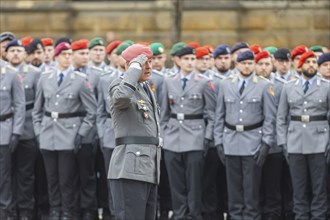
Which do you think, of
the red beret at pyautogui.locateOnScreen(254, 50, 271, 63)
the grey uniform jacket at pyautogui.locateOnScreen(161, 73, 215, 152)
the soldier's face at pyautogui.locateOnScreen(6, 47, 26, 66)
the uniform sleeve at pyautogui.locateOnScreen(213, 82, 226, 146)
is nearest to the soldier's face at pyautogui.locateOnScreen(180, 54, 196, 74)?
the grey uniform jacket at pyautogui.locateOnScreen(161, 73, 215, 152)

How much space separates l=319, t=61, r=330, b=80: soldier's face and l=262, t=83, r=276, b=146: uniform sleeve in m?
0.63

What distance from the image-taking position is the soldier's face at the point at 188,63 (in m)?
15.9

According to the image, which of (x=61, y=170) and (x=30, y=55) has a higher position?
(x=30, y=55)

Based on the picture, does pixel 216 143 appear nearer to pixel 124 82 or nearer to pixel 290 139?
pixel 290 139

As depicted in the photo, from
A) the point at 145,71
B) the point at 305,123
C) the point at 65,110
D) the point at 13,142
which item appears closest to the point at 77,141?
the point at 65,110

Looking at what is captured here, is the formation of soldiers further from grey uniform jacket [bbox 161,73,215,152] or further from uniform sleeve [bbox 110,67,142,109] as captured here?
uniform sleeve [bbox 110,67,142,109]

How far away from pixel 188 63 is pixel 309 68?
4.94 feet

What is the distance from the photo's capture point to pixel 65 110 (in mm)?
15914

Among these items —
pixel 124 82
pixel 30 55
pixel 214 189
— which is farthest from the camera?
pixel 30 55

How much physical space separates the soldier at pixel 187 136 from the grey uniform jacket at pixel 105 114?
676 mm

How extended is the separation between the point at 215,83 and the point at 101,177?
187 cm

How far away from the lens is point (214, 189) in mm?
16141

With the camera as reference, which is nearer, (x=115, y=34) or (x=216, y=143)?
(x=216, y=143)

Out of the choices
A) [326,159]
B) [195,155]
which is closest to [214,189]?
[195,155]
